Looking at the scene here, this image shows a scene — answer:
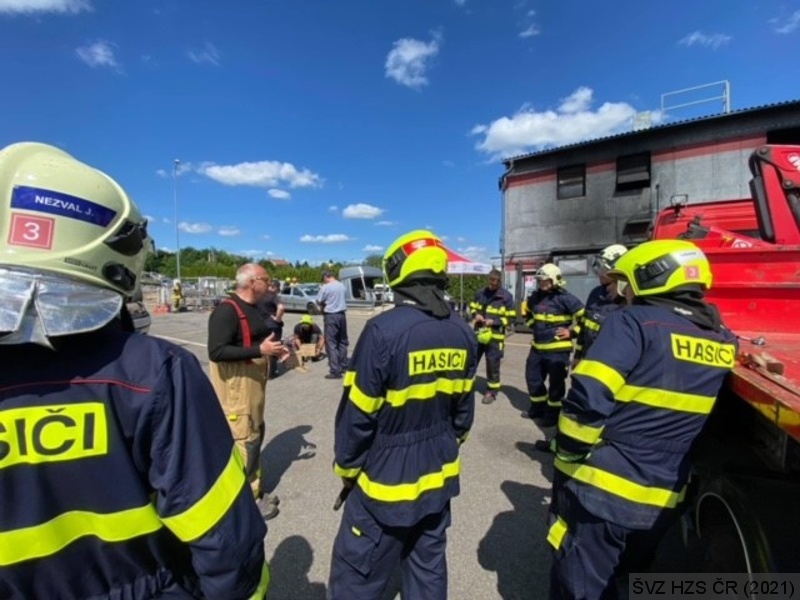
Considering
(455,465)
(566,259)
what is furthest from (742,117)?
(455,465)

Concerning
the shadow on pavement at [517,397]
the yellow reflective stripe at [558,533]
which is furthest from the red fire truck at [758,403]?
the shadow on pavement at [517,397]

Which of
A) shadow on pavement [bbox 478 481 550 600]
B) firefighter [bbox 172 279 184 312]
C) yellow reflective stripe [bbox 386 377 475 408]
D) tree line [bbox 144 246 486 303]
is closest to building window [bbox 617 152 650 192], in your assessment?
tree line [bbox 144 246 486 303]

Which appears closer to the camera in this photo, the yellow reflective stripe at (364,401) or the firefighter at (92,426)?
the firefighter at (92,426)

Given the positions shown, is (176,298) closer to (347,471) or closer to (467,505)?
(467,505)

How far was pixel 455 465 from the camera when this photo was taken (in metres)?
2.14

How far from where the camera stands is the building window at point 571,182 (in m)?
15.8

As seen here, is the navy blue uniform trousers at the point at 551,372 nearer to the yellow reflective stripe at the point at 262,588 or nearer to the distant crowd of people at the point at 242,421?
the distant crowd of people at the point at 242,421

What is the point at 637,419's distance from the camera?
190cm

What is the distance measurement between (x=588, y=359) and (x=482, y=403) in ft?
15.3

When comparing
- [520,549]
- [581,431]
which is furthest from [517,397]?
[581,431]

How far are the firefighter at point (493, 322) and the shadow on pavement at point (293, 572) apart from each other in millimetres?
4009

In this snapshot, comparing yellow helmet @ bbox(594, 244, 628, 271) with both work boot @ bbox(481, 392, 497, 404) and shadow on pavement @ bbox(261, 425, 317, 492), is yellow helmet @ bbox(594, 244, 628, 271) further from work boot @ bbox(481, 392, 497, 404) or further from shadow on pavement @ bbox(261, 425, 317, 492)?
shadow on pavement @ bbox(261, 425, 317, 492)

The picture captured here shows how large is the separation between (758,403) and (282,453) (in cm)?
421

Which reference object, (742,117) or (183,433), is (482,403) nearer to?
(183,433)
